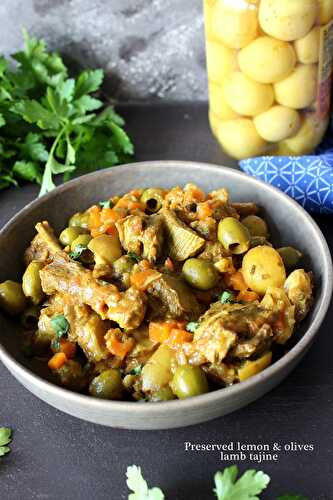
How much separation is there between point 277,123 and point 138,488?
4.26ft

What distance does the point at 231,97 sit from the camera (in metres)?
2.10

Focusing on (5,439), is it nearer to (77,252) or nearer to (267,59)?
(77,252)

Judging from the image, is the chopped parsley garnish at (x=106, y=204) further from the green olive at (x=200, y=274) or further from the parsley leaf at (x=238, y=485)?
the parsley leaf at (x=238, y=485)

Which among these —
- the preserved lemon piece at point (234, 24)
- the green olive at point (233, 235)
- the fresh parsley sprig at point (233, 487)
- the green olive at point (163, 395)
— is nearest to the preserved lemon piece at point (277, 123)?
the preserved lemon piece at point (234, 24)

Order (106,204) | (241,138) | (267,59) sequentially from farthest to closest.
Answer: (241,138) < (267,59) < (106,204)

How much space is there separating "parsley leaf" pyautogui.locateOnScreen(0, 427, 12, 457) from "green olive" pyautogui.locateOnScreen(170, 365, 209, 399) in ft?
1.47

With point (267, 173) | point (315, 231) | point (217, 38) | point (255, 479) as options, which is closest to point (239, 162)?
point (267, 173)

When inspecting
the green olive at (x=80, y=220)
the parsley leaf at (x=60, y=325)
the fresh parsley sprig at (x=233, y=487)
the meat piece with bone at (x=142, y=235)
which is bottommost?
the fresh parsley sprig at (x=233, y=487)

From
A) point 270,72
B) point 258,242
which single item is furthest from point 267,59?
point 258,242

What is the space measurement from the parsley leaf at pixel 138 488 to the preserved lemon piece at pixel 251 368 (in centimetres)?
31

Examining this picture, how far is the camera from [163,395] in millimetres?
Result: 1426

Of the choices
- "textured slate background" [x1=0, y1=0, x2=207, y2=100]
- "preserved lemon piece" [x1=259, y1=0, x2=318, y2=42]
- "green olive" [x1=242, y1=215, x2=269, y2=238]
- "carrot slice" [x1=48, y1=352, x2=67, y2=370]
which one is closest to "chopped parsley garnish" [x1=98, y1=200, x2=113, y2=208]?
"green olive" [x1=242, y1=215, x2=269, y2=238]

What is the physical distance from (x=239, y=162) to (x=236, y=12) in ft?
1.73

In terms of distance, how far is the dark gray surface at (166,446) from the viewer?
1406 millimetres
